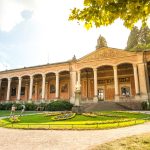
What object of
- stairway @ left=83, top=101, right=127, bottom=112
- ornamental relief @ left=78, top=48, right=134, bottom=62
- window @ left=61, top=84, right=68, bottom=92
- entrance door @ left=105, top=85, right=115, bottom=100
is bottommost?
stairway @ left=83, top=101, right=127, bottom=112

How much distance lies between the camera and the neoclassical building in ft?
101

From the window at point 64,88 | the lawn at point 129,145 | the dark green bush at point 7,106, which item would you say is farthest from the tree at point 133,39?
the lawn at point 129,145

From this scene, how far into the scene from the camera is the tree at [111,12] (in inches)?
181

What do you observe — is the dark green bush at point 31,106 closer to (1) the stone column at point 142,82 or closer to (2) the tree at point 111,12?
(1) the stone column at point 142,82

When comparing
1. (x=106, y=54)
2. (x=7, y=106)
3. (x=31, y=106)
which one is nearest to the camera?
(x=106, y=54)

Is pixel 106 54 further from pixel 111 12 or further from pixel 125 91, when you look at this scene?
pixel 111 12

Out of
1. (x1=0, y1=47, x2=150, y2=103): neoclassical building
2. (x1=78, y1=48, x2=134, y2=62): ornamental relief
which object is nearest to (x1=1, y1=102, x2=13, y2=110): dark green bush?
(x1=0, y1=47, x2=150, y2=103): neoclassical building

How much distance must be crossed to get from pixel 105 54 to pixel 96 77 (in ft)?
14.0

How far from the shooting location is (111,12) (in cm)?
488

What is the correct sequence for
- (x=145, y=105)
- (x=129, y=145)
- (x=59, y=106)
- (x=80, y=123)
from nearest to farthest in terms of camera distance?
(x=129, y=145)
(x=80, y=123)
(x=145, y=105)
(x=59, y=106)

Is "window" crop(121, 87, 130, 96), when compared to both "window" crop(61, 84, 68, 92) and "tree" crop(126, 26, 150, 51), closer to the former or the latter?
"window" crop(61, 84, 68, 92)

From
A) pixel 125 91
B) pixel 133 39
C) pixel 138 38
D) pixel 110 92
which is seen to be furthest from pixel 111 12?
pixel 133 39

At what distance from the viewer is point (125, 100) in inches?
1185

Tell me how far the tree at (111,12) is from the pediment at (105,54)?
91.1 ft
